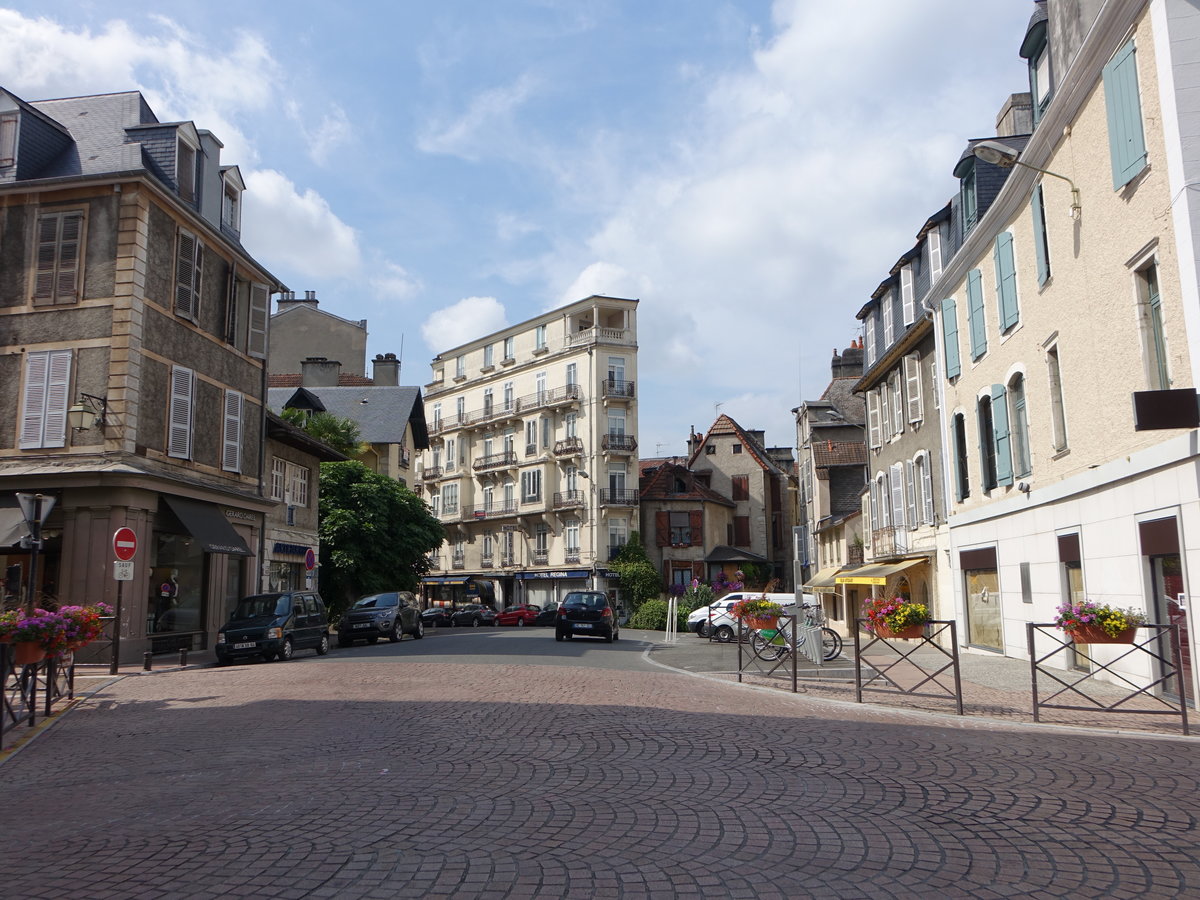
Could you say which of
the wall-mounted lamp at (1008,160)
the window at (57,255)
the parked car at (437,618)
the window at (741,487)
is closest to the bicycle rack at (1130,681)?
the wall-mounted lamp at (1008,160)

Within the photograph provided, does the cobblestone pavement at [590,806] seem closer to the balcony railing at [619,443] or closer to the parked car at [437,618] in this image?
the parked car at [437,618]

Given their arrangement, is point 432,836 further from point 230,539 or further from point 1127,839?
point 230,539

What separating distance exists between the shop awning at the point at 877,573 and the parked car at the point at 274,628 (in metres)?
15.1

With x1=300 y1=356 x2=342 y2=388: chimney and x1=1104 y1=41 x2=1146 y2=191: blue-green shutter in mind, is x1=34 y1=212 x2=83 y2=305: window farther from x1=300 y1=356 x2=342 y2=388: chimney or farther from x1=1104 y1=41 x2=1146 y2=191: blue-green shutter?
x1=300 y1=356 x2=342 y2=388: chimney

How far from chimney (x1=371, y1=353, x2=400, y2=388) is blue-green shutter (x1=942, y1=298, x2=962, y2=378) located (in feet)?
132

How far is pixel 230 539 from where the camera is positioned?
78.1 ft

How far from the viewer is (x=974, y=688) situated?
13.8 metres

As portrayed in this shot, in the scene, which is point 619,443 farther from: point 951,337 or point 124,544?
point 124,544

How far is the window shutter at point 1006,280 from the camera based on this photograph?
17.6m

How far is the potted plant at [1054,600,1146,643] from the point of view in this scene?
34.3ft

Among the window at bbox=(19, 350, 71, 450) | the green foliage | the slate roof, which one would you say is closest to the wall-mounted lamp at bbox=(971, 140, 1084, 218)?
the window at bbox=(19, 350, 71, 450)

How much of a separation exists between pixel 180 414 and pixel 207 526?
2723mm

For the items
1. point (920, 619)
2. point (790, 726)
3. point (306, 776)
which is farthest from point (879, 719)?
point (306, 776)

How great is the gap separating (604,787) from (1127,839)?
328 centimetres
